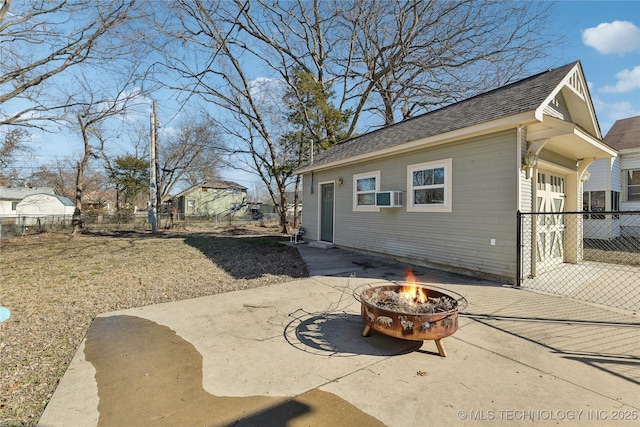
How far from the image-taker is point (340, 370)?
251 centimetres

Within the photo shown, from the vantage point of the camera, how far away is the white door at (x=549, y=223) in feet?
20.0

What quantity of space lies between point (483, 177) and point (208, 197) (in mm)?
32516

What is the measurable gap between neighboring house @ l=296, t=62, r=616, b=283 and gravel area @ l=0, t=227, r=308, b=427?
2866 millimetres

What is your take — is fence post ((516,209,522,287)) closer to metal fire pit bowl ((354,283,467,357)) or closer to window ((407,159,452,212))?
window ((407,159,452,212))

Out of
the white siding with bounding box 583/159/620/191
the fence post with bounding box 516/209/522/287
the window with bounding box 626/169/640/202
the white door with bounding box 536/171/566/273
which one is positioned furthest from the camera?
the window with bounding box 626/169/640/202

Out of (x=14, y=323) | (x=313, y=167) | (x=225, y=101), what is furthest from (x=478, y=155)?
(x=225, y=101)

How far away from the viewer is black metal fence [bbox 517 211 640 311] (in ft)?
15.5

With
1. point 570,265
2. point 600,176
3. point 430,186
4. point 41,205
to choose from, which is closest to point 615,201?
point 600,176

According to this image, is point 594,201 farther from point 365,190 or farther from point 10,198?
point 10,198

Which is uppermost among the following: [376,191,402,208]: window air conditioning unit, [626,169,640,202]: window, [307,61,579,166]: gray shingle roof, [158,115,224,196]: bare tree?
[158,115,224,196]: bare tree

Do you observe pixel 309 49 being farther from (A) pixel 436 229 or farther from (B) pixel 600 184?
(B) pixel 600 184

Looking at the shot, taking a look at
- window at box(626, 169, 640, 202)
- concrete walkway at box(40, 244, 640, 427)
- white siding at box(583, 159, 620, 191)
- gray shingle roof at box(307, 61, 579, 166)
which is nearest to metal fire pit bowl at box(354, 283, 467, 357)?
concrete walkway at box(40, 244, 640, 427)

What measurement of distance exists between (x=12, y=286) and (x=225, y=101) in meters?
12.7

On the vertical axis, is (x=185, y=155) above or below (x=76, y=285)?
above
